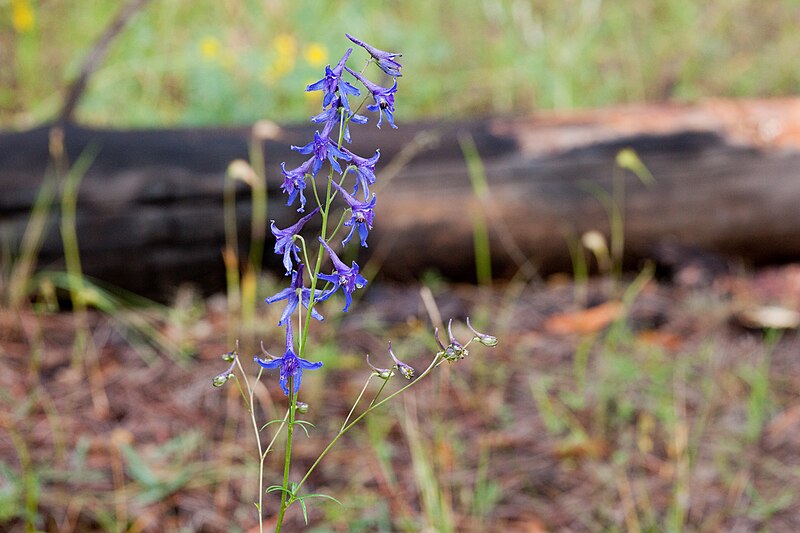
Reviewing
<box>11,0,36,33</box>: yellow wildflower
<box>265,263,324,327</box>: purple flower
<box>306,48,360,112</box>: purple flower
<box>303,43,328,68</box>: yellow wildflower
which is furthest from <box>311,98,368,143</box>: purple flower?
<box>11,0,36,33</box>: yellow wildflower

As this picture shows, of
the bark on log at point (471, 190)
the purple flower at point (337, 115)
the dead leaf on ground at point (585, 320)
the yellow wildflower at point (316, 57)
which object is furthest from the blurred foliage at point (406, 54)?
the purple flower at point (337, 115)

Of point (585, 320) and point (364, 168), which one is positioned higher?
point (364, 168)

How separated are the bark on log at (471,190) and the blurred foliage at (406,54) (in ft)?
5.00

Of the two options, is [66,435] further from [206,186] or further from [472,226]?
[472,226]

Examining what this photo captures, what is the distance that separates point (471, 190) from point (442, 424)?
1.39 meters

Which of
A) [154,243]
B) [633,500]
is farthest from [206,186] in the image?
[633,500]

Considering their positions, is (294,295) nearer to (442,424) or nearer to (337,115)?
(337,115)

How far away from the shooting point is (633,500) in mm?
2246

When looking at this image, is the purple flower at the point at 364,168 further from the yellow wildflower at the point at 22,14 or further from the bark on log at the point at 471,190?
the yellow wildflower at the point at 22,14

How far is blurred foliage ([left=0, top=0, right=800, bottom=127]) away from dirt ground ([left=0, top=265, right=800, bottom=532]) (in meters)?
2.36

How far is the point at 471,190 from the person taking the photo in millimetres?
3682

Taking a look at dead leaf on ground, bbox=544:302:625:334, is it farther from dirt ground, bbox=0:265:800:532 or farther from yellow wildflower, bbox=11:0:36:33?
yellow wildflower, bbox=11:0:36:33

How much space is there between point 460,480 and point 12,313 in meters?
1.71

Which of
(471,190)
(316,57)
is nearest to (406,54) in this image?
(316,57)
